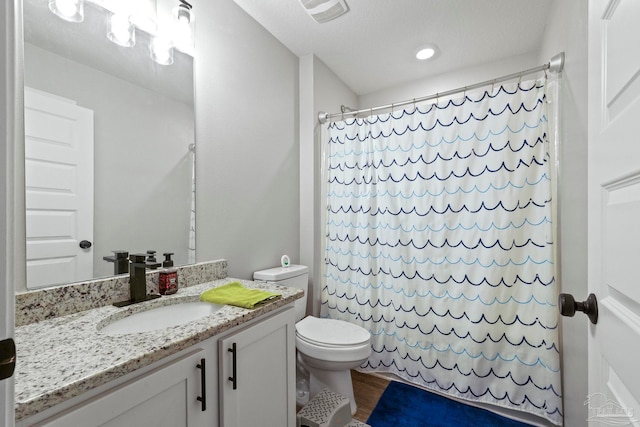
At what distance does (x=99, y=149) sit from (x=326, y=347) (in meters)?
1.42

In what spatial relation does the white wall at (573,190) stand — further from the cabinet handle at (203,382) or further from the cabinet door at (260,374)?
the cabinet handle at (203,382)

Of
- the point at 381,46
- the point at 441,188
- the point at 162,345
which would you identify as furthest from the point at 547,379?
the point at 381,46

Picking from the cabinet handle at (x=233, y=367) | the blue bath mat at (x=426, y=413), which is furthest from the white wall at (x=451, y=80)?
the cabinet handle at (x=233, y=367)

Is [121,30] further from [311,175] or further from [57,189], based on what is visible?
Result: [311,175]

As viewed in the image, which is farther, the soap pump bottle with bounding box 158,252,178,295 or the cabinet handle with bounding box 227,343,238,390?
the soap pump bottle with bounding box 158,252,178,295

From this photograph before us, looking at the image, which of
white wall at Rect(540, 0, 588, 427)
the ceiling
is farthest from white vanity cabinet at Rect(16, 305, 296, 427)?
the ceiling

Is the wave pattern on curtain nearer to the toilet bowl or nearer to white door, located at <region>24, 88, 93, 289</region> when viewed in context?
the toilet bowl

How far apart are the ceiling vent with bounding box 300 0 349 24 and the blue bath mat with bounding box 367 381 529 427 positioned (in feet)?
7.92

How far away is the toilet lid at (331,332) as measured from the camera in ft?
5.16

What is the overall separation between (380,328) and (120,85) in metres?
2.09

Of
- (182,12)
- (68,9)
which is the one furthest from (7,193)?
(182,12)

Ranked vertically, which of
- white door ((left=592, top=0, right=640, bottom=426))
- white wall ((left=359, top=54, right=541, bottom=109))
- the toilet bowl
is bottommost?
the toilet bowl

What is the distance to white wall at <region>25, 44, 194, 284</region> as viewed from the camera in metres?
1.03

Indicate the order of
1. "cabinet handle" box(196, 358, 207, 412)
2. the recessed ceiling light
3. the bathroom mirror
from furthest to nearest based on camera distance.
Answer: the recessed ceiling light < the bathroom mirror < "cabinet handle" box(196, 358, 207, 412)
